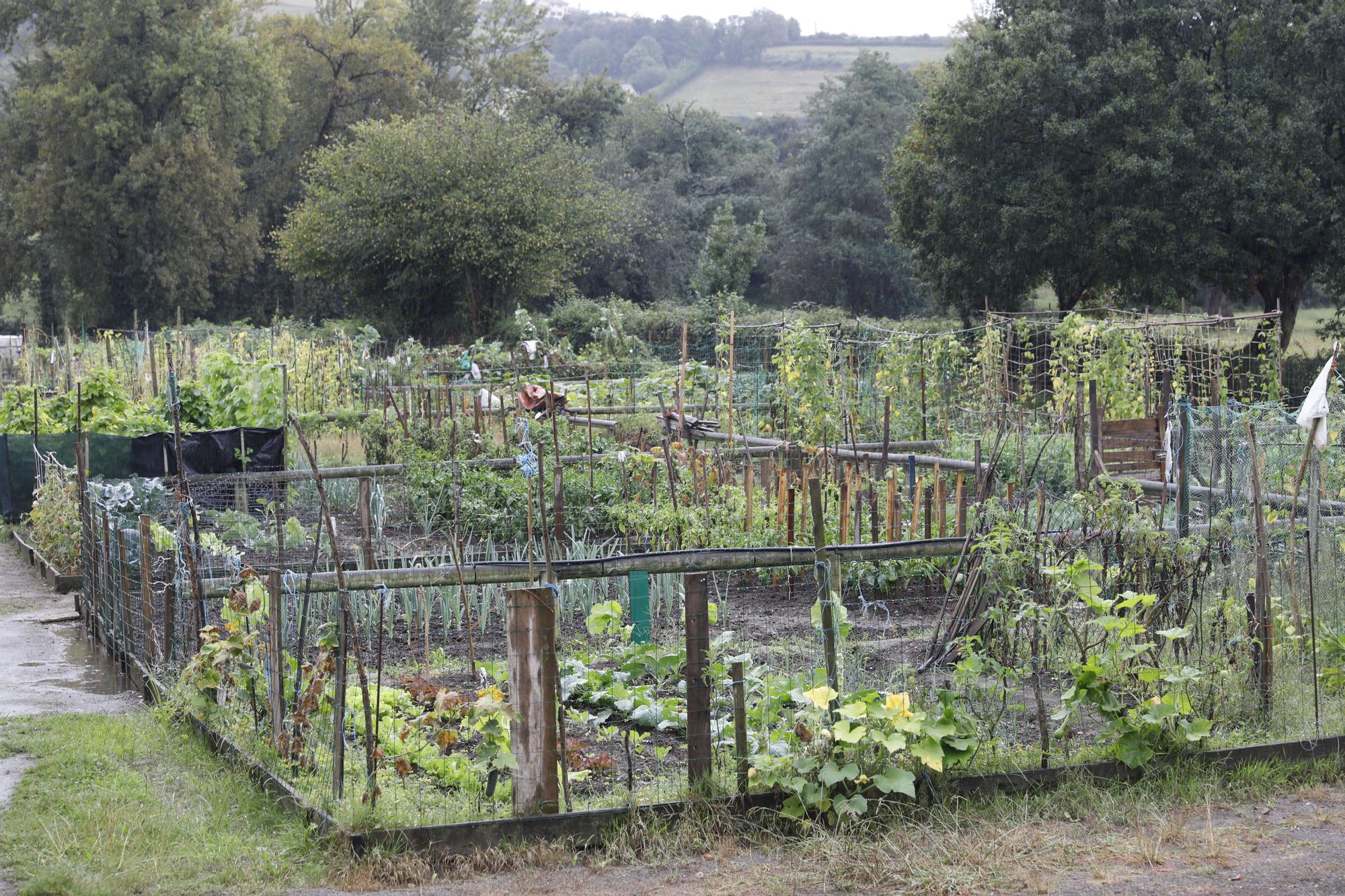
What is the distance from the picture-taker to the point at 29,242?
131 ft

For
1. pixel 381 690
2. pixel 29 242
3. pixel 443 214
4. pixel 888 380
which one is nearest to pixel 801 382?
pixel 888 380

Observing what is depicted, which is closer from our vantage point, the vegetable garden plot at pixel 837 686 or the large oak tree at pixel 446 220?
the vegetable garden plot at pixel 837 686

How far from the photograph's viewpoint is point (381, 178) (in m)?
31.0

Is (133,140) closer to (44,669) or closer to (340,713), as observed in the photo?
(44,669)

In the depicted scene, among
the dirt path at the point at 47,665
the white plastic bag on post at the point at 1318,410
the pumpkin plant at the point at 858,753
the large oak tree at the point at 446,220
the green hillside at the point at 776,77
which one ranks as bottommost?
the dirt path at the point at 47,665

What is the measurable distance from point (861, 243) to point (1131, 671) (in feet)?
133

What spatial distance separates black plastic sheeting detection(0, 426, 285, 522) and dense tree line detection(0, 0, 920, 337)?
18.2 m

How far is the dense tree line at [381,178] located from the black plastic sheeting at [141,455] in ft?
59.6

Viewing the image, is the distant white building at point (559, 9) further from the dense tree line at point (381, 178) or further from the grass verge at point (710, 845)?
the grass verge at point (710, 845)

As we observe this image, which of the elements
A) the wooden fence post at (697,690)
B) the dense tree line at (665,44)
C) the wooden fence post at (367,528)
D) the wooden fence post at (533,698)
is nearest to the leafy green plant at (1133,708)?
the wooden fence post at (697,690)

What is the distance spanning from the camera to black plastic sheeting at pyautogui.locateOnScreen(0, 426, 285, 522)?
39.2ft

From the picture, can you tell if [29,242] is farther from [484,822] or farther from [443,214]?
[484,822]

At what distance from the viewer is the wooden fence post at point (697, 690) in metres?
4.49

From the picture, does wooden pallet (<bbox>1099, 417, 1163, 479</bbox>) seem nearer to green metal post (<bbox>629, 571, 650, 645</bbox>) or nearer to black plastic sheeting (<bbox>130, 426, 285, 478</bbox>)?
green metal post (<bbox>629, 571, 650, 645</bbox>)
